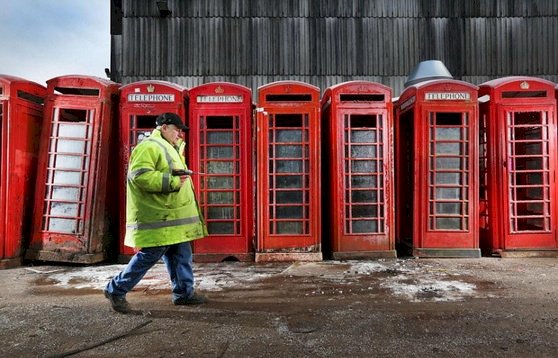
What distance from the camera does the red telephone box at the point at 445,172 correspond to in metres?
5.68

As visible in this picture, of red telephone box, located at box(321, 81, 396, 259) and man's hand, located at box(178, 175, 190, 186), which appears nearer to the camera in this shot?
man's hand, located at box(178, 175, 190, 186)

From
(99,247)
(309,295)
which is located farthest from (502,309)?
(99,247)

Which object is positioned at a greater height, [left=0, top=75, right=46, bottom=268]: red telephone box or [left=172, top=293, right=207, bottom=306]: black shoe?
[left=0, top=75, right=46, bottom=268]: red telephone box

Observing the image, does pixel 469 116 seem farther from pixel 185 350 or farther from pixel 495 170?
pixel 185 350

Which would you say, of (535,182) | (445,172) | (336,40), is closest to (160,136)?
(445,172)

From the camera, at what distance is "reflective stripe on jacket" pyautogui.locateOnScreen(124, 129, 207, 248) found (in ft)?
11.0

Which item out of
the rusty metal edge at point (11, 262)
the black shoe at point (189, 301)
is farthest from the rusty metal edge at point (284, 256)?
the rusty metal edge at point (11, 262)

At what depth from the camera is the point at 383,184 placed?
5.72m

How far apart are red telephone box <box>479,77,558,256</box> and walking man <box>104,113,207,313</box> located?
456 cm

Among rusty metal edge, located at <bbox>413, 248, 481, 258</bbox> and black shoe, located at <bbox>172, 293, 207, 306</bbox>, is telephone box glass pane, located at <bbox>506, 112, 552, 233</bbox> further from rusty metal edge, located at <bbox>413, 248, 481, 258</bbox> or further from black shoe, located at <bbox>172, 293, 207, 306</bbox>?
black shoe, located at <bbox>172, 293, 207, 306</bbox>

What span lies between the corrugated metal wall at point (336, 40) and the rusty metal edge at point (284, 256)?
277 inches

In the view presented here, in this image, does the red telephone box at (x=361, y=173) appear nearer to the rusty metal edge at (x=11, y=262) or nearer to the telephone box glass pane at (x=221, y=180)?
the telephone box glass pane at (x=221, y=180)

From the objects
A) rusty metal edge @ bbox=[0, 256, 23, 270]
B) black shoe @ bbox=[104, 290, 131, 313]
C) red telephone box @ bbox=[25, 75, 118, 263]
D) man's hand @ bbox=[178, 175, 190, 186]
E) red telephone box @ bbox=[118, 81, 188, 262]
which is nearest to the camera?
black shoe @ bbox=[104, 290, 131, 313]

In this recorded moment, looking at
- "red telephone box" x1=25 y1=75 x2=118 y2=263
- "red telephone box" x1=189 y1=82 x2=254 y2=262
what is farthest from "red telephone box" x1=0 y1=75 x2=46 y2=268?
"red telephone box" x1=189 y1=82 x2=254 y2=262
